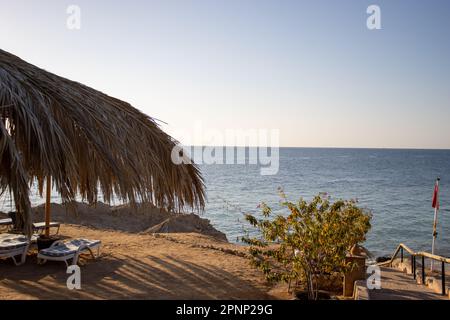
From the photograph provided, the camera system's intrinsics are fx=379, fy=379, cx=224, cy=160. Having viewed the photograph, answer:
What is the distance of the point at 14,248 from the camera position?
6621 mm

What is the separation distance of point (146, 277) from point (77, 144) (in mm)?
2974

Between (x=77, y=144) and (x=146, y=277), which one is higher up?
(x=77, y=144)

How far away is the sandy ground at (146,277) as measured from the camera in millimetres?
5488

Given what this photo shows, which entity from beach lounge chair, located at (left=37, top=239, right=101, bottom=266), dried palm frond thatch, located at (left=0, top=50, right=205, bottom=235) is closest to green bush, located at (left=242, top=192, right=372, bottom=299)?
dried palm frond thatch, located at (left=0, top=50, right=205, bottom=235)

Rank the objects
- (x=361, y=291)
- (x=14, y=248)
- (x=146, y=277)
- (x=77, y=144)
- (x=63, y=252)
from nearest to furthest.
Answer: (x=77, y=144) < (x=361, y=291) < (x=146, y=277) < (x=63, y=252) < (x=14, y=248)

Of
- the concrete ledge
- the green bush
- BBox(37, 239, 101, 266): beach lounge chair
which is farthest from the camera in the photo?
BBox(37, 239, 101, 266): beach lounge chair

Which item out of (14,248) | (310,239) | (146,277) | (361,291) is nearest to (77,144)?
(146,277)

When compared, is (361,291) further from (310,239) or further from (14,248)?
(14,248)

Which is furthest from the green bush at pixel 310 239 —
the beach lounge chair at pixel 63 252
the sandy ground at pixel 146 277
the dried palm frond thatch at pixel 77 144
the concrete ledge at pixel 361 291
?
the beach lounge chair at pixel 63 252

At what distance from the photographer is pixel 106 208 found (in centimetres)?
1558

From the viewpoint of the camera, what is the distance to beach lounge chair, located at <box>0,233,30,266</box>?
6.49m

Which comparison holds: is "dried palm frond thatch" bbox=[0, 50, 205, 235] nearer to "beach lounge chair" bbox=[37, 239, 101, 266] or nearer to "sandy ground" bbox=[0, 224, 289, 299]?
"sandy ground" bbox=[0, 224, 289, 299]

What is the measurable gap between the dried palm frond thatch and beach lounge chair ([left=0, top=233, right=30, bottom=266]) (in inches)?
102

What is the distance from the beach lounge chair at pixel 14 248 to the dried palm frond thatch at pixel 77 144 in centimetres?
258
